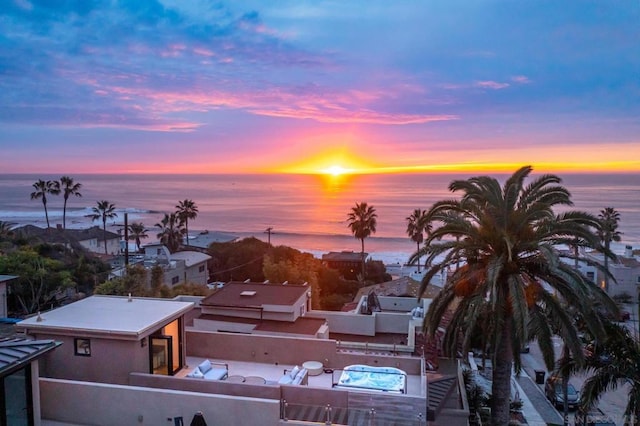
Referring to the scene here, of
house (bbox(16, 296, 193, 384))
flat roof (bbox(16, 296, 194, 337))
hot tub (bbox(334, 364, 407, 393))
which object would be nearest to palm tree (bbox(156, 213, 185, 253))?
flat roof (bbox(16, 296, 194, 337))

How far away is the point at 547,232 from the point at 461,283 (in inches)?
88.1

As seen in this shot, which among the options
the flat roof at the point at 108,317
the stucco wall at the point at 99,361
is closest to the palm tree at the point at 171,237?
the flat roof at the point at 108,317

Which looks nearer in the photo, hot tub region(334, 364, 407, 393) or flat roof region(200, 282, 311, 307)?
hot tub region(334, 364, 407, 393)

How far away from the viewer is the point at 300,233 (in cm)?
10188

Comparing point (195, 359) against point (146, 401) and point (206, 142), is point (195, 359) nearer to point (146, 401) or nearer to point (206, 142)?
point (146, 401)

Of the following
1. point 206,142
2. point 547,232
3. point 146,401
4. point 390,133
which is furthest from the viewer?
point 206,142

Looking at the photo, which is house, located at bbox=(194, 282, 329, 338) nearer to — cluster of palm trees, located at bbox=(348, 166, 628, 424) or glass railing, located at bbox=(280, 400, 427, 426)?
cluster of palm trees, located at bbox=(348, 166, 628, 424)

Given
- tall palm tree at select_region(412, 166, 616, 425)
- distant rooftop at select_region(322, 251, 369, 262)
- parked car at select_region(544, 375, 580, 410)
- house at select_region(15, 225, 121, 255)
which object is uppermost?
tall palm tree at select_region(412, 166, 616, 425)

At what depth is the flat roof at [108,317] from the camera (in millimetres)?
11289

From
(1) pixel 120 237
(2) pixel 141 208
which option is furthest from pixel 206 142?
(2) pixel 141 208

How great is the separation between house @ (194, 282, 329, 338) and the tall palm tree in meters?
6.77

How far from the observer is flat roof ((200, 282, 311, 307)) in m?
18.8

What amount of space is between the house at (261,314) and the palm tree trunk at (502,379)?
710 centimetres

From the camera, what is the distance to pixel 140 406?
9992mm
